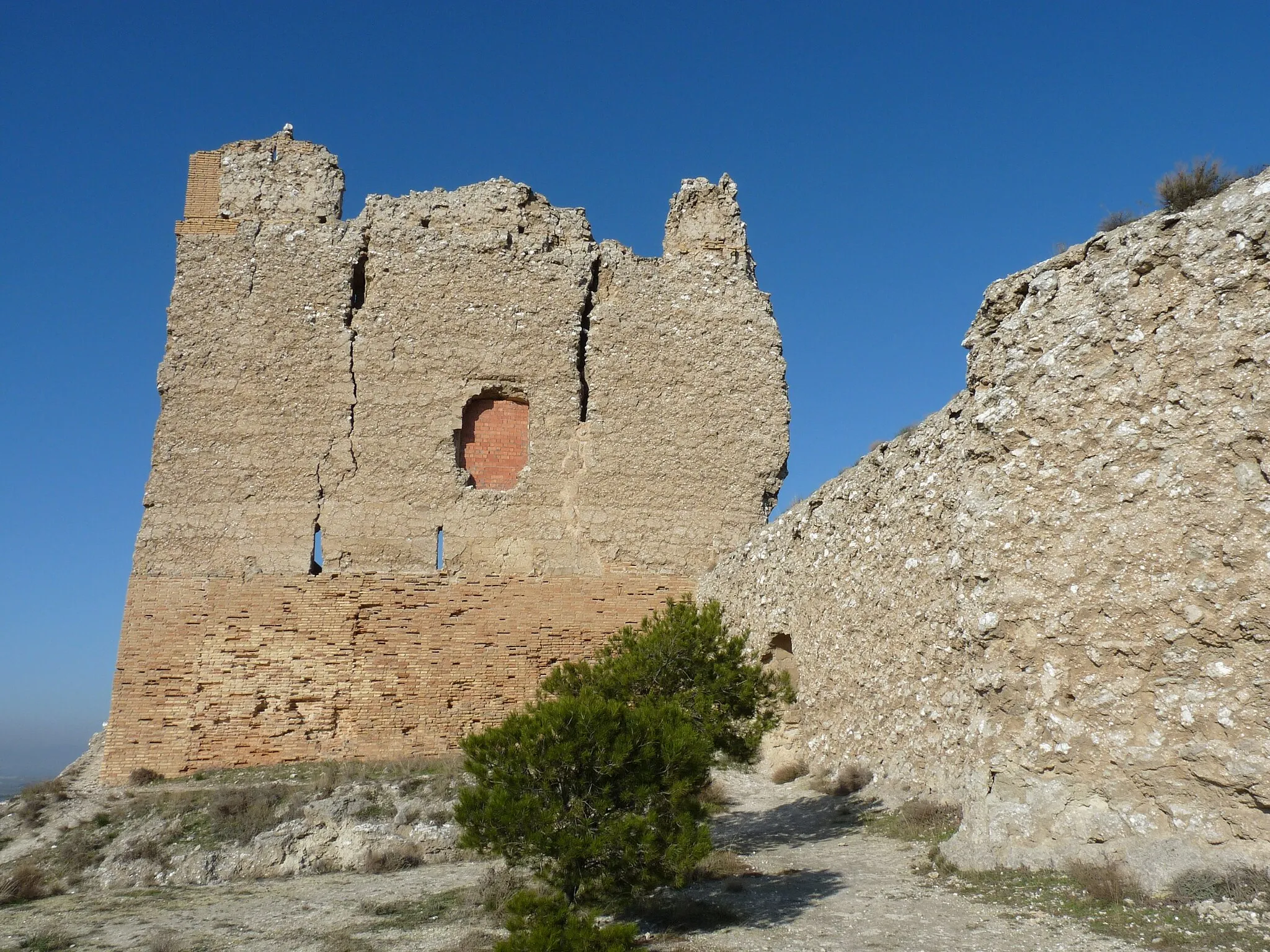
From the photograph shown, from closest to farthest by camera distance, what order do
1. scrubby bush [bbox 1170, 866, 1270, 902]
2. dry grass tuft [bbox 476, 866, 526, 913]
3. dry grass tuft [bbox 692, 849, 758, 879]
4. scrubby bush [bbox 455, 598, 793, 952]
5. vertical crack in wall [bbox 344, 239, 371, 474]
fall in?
scrubby bush [bbox 1170, 866, 1270, 902], scrubby bush [bbox 455, 598, 793, 952], dry grass tuft [bbox 476, 866, 526, 913], dry grass tuft [bbox 692, 849, 758, 879], vertical crack in wall [bbox 344, 239, 371, 474]

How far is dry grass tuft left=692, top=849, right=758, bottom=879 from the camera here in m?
6.73

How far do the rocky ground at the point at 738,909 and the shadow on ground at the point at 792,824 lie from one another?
0.9 inches

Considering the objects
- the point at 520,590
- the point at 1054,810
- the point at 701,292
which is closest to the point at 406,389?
the point at 520,590

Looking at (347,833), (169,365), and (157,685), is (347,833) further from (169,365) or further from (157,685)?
(169,365)

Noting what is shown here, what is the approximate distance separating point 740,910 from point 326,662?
7232mm

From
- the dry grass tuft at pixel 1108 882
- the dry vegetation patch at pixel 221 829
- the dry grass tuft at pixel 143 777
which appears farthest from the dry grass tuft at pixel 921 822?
the dry grass tuft at pixel 143 777

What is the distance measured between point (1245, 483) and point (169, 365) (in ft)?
39.2

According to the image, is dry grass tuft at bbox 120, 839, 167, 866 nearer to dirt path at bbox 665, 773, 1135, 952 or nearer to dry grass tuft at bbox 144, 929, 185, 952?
dry grass tuft at bbox 144, 929, 185, 952

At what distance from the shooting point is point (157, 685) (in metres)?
11.5

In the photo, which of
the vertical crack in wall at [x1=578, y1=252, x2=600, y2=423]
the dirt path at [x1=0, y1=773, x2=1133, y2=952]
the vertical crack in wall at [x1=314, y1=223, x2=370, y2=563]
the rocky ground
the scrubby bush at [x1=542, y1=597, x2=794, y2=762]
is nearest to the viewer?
the rocky ground

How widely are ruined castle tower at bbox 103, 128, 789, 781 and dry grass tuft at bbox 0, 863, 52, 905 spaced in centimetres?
262

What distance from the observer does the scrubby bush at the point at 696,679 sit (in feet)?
23.5

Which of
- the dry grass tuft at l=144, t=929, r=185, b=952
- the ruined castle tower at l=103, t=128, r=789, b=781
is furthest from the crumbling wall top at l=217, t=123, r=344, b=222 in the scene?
the dry grass tuft at l=144, t=929, r=185, b=952

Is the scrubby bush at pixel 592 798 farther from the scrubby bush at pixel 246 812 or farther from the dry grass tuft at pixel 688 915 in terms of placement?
the scrubby bush at pixel 246 812
